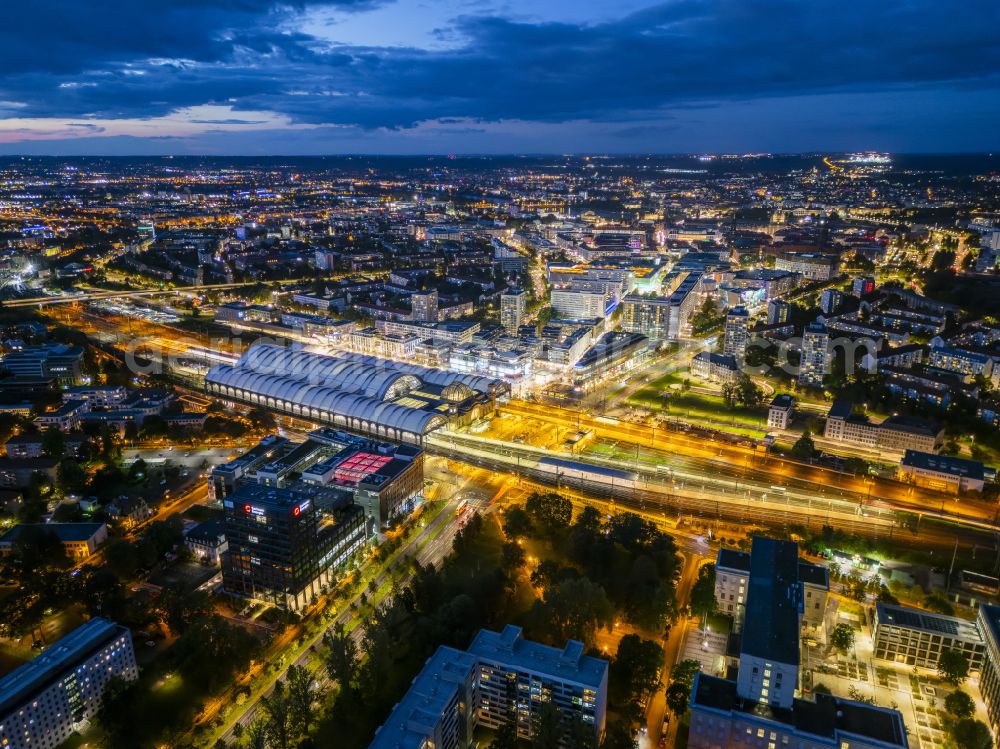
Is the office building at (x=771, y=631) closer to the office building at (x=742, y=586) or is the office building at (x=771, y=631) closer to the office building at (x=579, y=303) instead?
the office building at (x=742, y=586)

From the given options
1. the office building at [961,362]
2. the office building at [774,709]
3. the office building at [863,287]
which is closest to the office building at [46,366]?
the office building at [774,709]

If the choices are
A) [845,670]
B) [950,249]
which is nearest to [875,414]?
[845,670]

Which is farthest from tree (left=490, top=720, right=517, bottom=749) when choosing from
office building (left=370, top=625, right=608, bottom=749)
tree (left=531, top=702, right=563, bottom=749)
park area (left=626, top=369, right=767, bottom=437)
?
park area (left=626, top=369, right=767, bottom=437)

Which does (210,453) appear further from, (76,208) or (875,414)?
(76,208)

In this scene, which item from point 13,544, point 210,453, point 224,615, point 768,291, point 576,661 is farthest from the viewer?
point 768,291

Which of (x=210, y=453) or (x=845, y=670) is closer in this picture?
(x=845, y=670)

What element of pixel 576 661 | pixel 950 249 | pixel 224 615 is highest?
pixel 950 249

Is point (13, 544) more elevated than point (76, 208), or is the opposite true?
point (76, 208)
